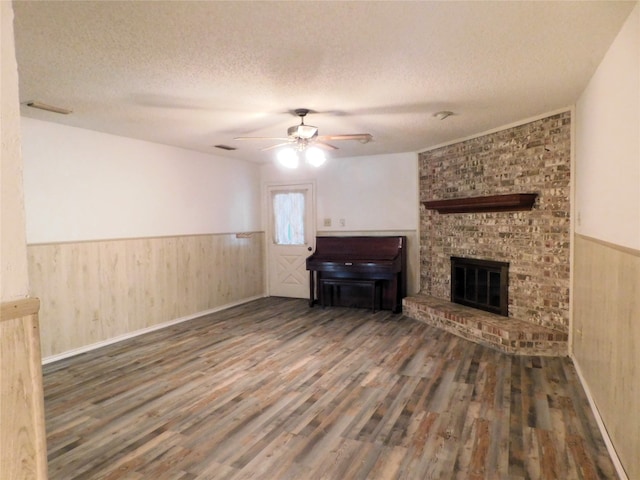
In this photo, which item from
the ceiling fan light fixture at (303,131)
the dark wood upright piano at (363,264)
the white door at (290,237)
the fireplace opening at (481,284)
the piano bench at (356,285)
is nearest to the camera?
the ceiling fan light fixture at (303,131)

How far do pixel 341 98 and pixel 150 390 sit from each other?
2.84 meters

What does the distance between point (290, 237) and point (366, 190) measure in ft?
5.15

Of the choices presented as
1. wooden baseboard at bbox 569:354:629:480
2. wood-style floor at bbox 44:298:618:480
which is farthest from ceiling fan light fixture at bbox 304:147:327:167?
wooden baseboard at bbox 569:354:629:480

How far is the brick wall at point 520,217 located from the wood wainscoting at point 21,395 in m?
4.03

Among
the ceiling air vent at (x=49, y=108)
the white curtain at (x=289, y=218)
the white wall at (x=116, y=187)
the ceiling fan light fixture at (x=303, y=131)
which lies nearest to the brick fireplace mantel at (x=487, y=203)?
the ceiling fan light fixture at (x=303, y=131)

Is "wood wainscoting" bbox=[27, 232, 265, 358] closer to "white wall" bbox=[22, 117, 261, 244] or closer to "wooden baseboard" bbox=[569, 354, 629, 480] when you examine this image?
"white wall" bbox=[22, 117, 261, 244]

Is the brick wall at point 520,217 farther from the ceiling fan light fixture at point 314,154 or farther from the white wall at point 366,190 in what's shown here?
the ceiling fan light fixture at point 314,154

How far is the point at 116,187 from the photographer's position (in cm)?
428

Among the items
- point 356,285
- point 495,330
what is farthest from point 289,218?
point 495,330

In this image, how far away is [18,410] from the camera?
41.6 inches

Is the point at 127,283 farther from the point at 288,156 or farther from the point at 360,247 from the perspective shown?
the point at 360,247

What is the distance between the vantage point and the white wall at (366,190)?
5.68 metres

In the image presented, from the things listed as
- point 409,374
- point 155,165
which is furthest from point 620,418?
point 155,165

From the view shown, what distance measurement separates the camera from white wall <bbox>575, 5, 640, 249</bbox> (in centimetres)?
181
